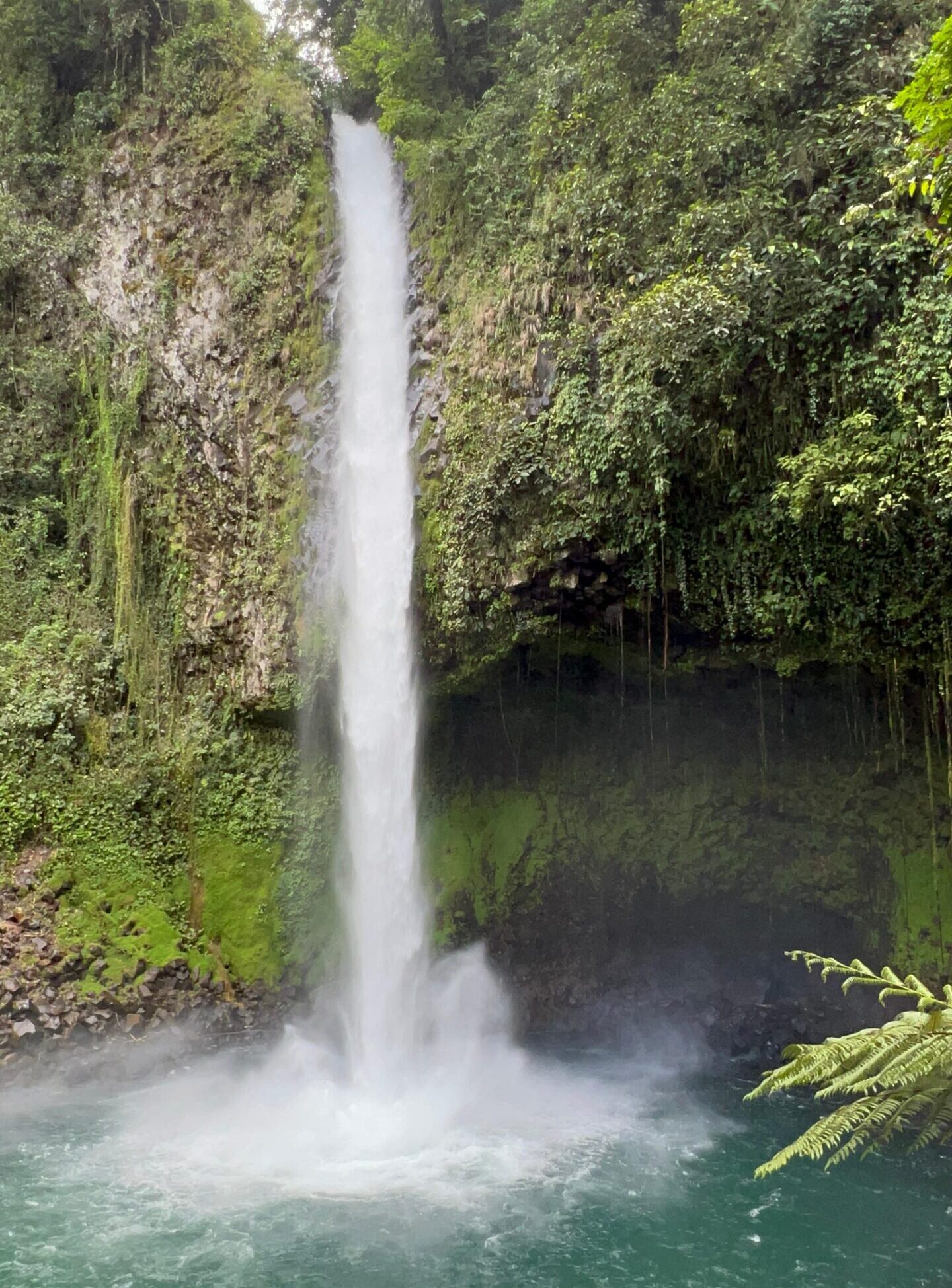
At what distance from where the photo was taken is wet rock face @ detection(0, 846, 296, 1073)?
9695 mm

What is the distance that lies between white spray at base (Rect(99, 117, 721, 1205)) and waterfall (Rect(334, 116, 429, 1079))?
0.07 feet

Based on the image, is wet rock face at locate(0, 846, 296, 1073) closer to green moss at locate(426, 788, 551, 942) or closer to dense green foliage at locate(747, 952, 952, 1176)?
green moss at locate(426, 788, 551, 942)

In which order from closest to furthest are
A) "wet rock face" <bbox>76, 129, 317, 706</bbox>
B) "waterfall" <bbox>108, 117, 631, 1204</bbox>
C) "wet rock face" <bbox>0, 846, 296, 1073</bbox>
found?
1. "waterfall" <bbox>108, 117, 631, 1204</bbox>
2. "wet rock face" <bbox>0, 846, 296, 1073</bbox>
3. "wet rock face" <bbox>76, 129, 317, 706</bbox>

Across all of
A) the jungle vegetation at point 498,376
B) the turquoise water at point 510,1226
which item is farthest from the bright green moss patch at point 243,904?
the turquoise water at point 510,1226

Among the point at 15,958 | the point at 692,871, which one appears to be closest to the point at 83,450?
the point at 15,958

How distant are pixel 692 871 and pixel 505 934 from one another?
2.69m

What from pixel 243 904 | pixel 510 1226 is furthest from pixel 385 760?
pixel 510 1226

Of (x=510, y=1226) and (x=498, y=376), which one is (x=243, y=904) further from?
(x=498, y=376)

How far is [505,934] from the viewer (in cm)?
1199

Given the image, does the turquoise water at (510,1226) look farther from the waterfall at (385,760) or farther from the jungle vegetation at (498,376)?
the jungle vegetation at (498,376)

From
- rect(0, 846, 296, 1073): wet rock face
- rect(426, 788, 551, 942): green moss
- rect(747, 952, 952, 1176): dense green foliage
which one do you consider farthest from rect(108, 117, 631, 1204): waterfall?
rect(747, 952, 952, 1176): dense green foliage

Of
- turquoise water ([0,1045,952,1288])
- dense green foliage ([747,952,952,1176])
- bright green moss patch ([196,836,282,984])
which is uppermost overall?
dense green foliage ([747,952,952,1176])

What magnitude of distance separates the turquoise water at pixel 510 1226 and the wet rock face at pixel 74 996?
5.86ft

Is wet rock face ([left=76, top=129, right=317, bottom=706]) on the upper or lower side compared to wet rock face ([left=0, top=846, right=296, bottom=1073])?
upper
